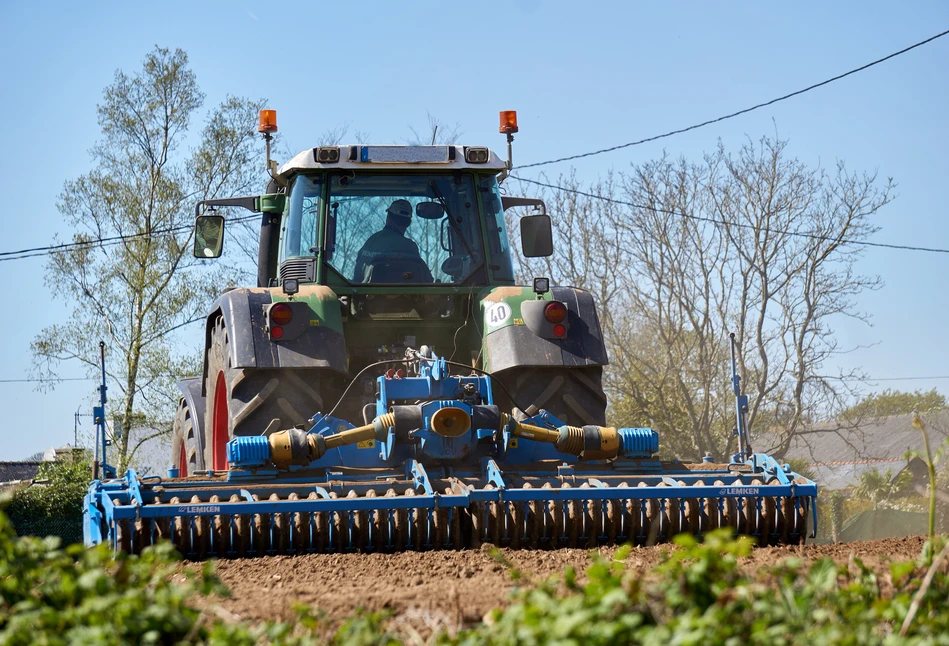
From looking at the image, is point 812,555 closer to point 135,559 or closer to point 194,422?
point 135,559

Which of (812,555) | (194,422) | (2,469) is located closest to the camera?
(812,555)

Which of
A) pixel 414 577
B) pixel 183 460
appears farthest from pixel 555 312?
pixel 183 460

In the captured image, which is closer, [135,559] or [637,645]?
[637,645]

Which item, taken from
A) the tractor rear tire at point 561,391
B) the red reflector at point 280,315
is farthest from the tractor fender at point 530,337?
the red reflector at point 280,315

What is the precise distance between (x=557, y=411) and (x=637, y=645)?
4579mm

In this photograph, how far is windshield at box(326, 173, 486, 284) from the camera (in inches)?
284

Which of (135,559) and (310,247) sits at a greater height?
(310,247)

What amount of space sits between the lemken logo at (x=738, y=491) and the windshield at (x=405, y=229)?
222 centimetres

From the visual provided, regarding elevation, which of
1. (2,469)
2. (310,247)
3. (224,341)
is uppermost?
(310,247)

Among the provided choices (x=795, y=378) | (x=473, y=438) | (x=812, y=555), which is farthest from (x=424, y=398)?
(x=795, y=378)

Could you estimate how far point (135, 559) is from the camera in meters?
2.91

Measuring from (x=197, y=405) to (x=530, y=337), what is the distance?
2.71 metres

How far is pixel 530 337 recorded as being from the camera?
6.80 m

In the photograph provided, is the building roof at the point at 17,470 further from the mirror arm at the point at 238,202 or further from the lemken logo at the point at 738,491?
the lemken logo at the point at 738,491
